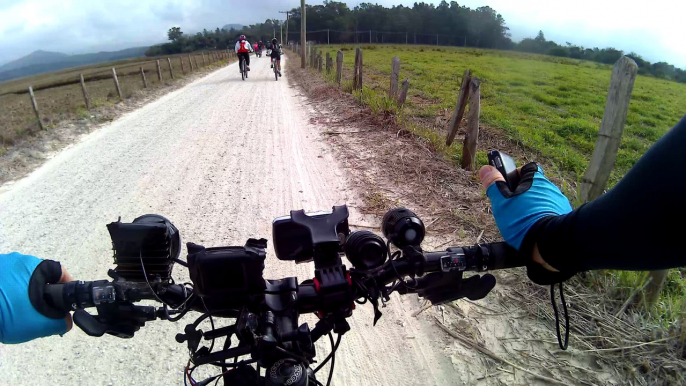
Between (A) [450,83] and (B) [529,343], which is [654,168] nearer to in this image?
(B) [529,343]

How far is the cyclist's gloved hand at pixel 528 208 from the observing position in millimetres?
1137

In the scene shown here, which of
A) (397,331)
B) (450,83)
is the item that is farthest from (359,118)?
(450,83)

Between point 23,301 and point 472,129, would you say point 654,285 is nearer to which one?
point 23,301

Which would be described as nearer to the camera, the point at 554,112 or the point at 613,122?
the point at 613,122

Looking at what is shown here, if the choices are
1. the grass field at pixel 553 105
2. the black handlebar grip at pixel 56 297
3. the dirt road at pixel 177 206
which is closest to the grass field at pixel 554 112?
the grass field at pixel 553 105

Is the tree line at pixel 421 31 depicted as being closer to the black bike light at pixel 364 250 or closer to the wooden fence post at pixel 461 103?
the wooden fence post at pixel 461 103

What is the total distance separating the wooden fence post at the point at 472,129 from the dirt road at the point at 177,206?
1798 millimetres

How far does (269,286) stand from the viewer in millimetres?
1149

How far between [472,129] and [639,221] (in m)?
5.23

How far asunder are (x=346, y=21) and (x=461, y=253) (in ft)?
227

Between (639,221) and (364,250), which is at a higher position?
(639,221)

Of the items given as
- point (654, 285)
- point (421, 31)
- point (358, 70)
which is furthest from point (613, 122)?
point (421, 31)

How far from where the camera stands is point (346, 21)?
212ft

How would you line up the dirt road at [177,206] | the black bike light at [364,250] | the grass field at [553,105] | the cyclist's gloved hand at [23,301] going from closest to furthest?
the cyclist's gloved hand at [23,301], the black bike light at [364,250], the dirt road at [177,206], the grass field at [553,105]
